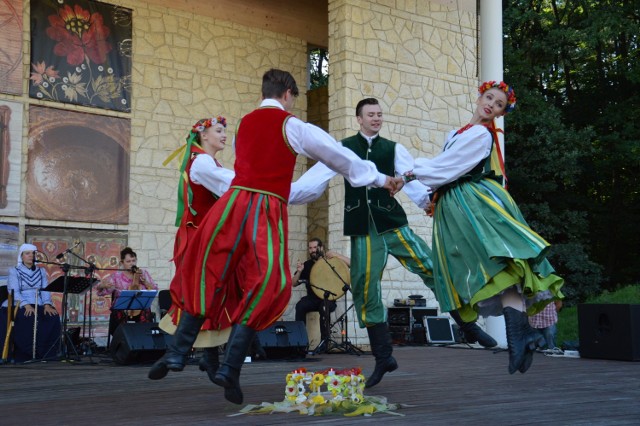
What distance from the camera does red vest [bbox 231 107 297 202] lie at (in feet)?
11.5

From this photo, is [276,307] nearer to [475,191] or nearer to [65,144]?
[475,191]

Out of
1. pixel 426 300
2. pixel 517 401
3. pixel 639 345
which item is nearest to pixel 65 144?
pixel 426 300

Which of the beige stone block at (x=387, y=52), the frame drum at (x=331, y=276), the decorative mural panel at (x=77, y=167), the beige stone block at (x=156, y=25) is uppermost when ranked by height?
the beige stone block at (x=156, y=25)

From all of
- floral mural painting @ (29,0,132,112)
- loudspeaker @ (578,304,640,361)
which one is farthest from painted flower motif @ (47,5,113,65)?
loudspeaker @ (578,304,640,361)

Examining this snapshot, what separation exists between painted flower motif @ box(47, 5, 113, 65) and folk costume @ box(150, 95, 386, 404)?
21.2 feet

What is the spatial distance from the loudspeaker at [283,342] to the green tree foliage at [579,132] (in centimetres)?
Answer: 785

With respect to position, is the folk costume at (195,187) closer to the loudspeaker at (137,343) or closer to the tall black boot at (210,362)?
the tall black boot at (210,362)

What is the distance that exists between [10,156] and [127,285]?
6.13 feet

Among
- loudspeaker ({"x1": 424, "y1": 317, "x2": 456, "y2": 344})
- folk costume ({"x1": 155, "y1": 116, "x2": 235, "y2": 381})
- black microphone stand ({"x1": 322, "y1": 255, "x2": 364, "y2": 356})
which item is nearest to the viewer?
folk costume ({"x1": 155, "y1": 116, "x2": 235, "y2": 381})

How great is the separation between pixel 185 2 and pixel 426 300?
475cm

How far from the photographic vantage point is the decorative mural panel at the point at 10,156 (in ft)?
29.0

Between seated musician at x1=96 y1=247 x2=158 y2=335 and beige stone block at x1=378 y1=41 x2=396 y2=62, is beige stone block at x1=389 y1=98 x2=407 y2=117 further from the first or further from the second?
seated musician at x1=96 y1=247 x2=158 y2=335

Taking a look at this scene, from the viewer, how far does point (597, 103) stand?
1692 cm

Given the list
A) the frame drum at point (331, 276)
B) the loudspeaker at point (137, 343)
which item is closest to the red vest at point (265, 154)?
the loudspeaker at point (137, 343)
